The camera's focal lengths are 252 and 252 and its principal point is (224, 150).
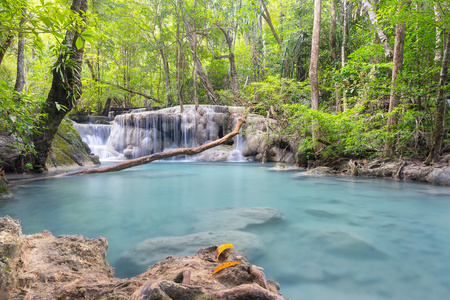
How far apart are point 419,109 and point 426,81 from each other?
68cm

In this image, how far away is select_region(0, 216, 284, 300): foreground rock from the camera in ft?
2.82

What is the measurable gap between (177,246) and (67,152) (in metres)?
7.75

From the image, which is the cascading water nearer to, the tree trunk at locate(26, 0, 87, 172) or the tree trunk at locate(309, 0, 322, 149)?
the tree trunk at locate(309, 0, 322, 149)

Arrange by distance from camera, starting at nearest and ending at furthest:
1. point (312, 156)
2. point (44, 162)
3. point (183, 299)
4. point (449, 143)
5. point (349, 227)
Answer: point (183, 299) → point (349, 227) → point (449, 143) → point (44, 162) → point (312, 156)

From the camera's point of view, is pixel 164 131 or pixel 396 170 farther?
pixel 164 131

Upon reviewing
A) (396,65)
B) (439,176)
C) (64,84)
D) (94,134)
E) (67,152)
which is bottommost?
(439,176)

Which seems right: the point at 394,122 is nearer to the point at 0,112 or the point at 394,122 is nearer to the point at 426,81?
the point at 426,81

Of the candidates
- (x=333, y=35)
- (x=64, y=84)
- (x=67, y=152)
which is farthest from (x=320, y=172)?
(x=67, y=152)

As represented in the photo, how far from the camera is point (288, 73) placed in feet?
45.7

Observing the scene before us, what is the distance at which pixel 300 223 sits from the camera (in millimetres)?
3078

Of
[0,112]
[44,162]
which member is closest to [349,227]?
[0,112]

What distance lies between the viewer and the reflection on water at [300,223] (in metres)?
1.75

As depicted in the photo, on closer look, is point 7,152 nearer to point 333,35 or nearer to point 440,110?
point 440,110

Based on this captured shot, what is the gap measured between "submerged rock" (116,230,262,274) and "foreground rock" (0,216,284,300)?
0.50m
